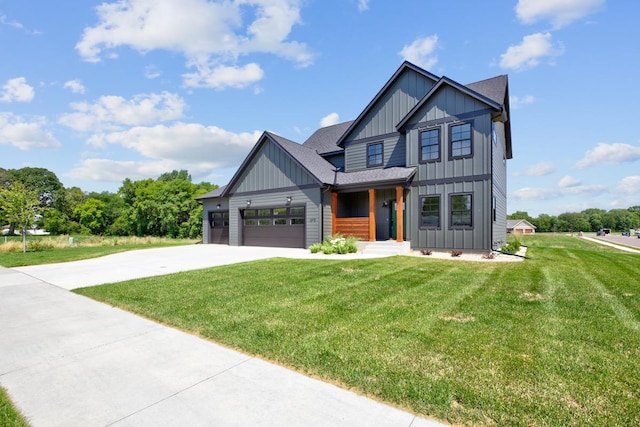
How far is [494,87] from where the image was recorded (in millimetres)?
13703

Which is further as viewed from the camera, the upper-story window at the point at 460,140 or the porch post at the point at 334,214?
the porch post at the point at 334,214

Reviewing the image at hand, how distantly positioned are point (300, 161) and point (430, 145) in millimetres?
6564

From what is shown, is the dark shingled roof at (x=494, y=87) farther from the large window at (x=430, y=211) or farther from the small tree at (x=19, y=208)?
the small tree at (x=19, y=208)

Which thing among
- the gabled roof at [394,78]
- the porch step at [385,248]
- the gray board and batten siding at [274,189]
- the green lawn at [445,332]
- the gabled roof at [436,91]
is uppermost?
the gabled roof at [394,78]

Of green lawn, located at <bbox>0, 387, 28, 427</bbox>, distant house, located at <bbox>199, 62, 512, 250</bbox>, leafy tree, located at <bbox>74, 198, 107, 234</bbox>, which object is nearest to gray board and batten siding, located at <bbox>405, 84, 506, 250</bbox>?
distant house, located at <bbox>199, 62, 512, 250</bbox>

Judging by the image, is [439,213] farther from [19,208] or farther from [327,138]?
[19,208]

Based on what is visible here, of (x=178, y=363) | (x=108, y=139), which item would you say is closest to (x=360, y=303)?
(x=178, y=363)

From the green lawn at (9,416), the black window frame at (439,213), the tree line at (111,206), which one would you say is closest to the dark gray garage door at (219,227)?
the tree line at (111,206)

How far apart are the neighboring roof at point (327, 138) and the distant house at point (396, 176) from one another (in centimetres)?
13

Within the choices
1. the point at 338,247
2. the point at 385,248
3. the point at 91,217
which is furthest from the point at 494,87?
the point at 91,217

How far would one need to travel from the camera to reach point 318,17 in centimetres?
1210

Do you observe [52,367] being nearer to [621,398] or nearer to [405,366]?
[405,366]

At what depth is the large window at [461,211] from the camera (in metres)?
12.2

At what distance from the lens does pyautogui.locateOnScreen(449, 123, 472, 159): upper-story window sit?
12242 millimetres
